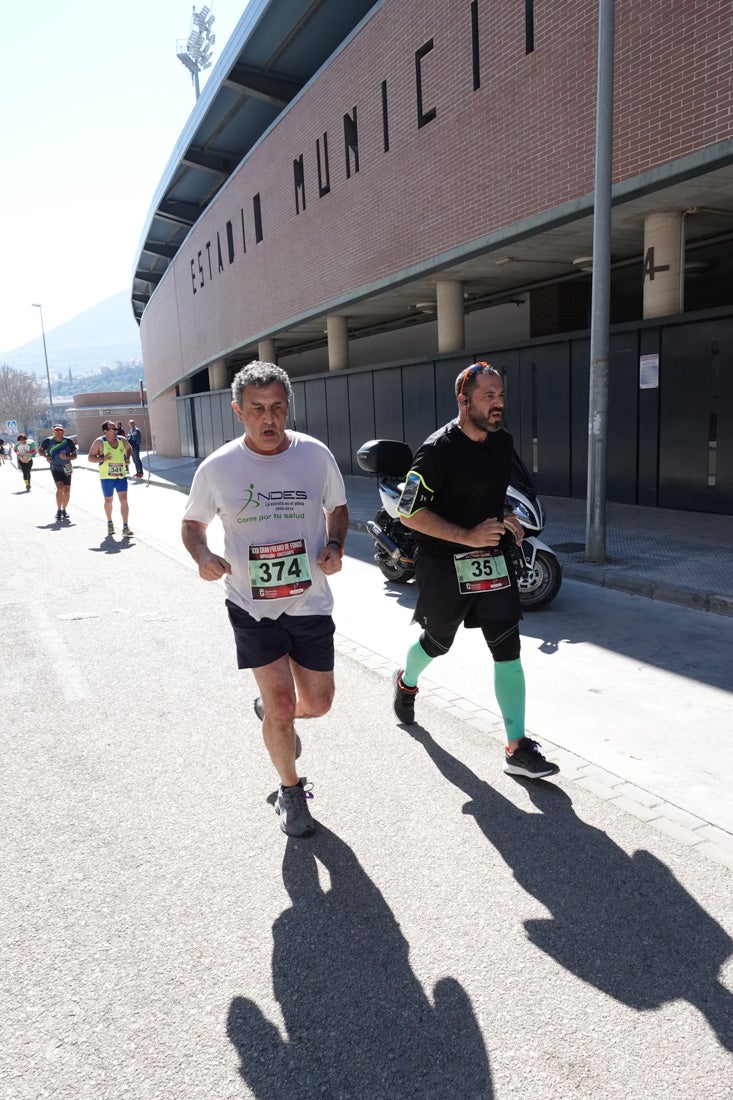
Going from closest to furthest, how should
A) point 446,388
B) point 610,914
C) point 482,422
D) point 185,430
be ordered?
1. point 610,914
2. point 482,422
3. point 446,388
4. point 185,430

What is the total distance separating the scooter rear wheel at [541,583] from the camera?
7.17 meters

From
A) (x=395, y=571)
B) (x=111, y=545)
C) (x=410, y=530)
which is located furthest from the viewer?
(x=111, y=545)

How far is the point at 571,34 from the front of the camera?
36.1 ft

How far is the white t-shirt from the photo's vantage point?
3387 mm

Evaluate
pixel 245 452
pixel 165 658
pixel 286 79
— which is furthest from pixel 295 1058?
pixel 286 79

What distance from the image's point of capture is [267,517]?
3406 mm

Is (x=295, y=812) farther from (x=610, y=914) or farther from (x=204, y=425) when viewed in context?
(x=204, y=425)

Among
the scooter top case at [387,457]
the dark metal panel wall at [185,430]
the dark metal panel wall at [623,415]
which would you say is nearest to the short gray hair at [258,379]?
the scooter top case at [387,457]

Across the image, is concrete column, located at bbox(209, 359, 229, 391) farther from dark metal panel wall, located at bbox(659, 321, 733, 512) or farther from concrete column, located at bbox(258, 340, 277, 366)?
dark metal panel wall, located at bbox(659, 321, 733, 512)

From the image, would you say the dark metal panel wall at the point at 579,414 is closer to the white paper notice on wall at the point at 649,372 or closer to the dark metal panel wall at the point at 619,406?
the dark metal panel wall at the point at 619,406

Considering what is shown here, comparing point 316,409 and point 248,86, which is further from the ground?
point 248,86

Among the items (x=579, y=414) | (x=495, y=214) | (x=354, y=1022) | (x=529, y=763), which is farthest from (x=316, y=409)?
(x=354, y=1022)

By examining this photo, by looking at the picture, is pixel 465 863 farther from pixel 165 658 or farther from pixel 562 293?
pixel 562 293

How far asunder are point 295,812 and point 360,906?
0.65 metres
